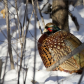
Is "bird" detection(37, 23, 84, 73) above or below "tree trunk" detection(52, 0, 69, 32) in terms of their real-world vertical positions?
below

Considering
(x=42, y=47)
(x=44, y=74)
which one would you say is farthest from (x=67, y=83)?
(x=42, y=47)

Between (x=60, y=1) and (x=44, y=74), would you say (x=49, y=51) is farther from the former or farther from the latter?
(x=60, y=1)

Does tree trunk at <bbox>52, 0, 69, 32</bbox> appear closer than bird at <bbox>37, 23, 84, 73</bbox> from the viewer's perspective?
No

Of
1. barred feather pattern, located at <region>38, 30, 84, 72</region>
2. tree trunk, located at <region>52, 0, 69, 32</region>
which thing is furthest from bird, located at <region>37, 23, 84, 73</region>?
tree trunk, located at <region>52, 0, 69, 32</region>

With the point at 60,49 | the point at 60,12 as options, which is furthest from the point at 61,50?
the point at 60,12

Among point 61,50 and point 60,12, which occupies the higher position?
point 60,12

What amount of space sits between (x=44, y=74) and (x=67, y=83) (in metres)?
0.38

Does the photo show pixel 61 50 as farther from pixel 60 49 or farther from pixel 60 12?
pixel 60 12

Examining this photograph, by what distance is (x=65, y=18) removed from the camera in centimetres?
303

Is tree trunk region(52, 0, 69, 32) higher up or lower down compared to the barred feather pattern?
higher up

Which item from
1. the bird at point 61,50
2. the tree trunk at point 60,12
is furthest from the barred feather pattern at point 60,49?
the tree trunk at point 60,12

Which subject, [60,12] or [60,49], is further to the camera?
[60,12]

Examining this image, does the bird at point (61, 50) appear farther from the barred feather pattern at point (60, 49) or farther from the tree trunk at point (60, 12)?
the tree trunk at point (60, 12)

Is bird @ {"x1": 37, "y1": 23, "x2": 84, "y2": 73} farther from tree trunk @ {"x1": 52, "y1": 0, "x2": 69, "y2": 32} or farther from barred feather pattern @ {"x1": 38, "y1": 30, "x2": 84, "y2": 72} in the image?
tree trunk @ {"x1": 52, "y1": 0, "x2": 69, "y2": 32}
